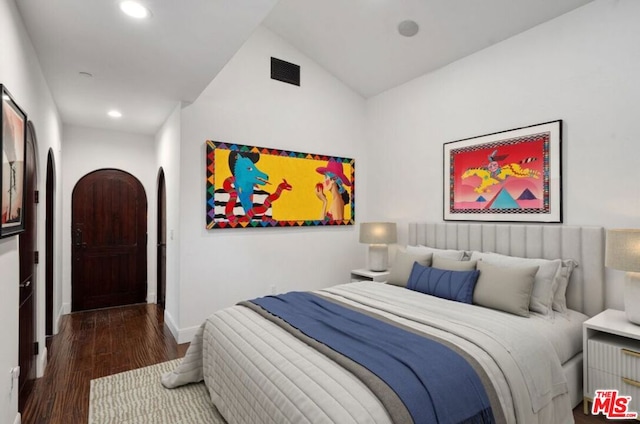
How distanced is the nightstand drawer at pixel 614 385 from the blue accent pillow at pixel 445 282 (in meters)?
0.88

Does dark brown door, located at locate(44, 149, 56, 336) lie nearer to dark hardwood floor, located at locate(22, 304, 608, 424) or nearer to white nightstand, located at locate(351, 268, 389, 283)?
dark hardwood floor, located at locate(22, 304, 608, 424)

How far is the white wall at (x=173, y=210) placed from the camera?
3.72 meters

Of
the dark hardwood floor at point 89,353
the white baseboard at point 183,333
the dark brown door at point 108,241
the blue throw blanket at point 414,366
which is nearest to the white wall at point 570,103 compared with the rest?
the blue throw blanket at point 414,366

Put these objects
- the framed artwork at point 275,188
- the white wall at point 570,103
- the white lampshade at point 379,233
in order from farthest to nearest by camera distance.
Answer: the white lampshade at point 379,233
the framed artwork at point 275,188
the white wall at point 570,103

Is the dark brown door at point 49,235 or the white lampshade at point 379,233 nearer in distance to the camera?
the dark brown door at point 49,235

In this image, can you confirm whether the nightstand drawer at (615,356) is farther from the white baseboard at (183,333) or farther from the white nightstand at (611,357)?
the white baseboard at (183,333)

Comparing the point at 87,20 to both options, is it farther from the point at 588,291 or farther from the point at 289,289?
the point at 588,291

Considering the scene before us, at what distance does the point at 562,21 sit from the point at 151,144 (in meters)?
5.29

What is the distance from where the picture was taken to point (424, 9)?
3326mm

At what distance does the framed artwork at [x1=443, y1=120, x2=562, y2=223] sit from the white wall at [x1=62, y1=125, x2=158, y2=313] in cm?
426

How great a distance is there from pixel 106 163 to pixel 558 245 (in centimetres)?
559

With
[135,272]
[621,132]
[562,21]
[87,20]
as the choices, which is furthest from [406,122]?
[135,272]

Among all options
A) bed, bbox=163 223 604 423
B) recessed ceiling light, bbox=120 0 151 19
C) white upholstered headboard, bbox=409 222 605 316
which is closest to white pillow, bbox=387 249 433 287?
bed, bbox=163 223 604 423

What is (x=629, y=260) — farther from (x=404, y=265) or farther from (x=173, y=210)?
(x=173, y=210)
